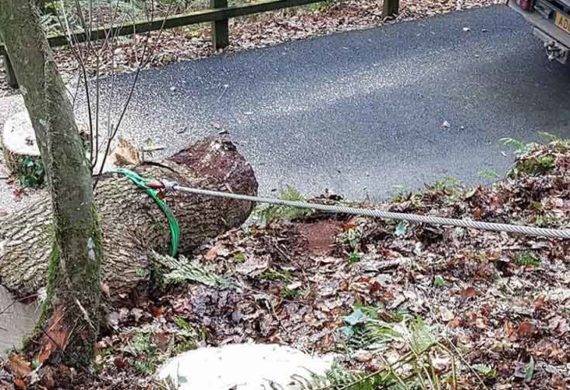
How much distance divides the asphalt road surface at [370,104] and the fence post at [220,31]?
0.27 metres

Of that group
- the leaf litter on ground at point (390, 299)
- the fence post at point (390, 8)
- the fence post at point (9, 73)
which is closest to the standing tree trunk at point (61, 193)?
the leaf litter on ground at point (390, 299)

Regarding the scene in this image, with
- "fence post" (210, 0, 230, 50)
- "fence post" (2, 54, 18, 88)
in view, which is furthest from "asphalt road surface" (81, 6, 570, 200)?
"fence post" (2, 54, 18, 88)

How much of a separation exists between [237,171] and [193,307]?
1.37 m

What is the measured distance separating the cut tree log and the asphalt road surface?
133cm

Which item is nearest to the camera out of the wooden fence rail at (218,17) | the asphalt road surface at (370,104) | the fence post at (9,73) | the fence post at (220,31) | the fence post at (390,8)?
the asphalt road surface at (370,104)

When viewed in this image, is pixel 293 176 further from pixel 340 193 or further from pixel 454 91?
pixel 454 91

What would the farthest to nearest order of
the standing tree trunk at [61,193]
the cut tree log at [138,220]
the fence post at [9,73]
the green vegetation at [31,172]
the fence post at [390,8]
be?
the fence post at [390,8] < the fence post at [9,73] < the green vegetation at [31,172] < the cut tree log at [138,220] < the standing tree trunk at [61,193]

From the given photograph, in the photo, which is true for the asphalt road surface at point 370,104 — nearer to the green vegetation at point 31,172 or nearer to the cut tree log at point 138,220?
the green vegetation at point 31,172

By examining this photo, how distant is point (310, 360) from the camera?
11.0ft

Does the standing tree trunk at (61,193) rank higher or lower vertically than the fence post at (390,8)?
higher

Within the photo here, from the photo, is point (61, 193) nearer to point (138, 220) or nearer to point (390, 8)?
point (138, 220)

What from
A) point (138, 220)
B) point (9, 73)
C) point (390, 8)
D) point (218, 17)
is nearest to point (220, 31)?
point (218, 17)

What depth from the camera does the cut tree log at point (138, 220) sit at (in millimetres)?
4188

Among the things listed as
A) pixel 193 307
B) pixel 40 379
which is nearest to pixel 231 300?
pixel 193 307
